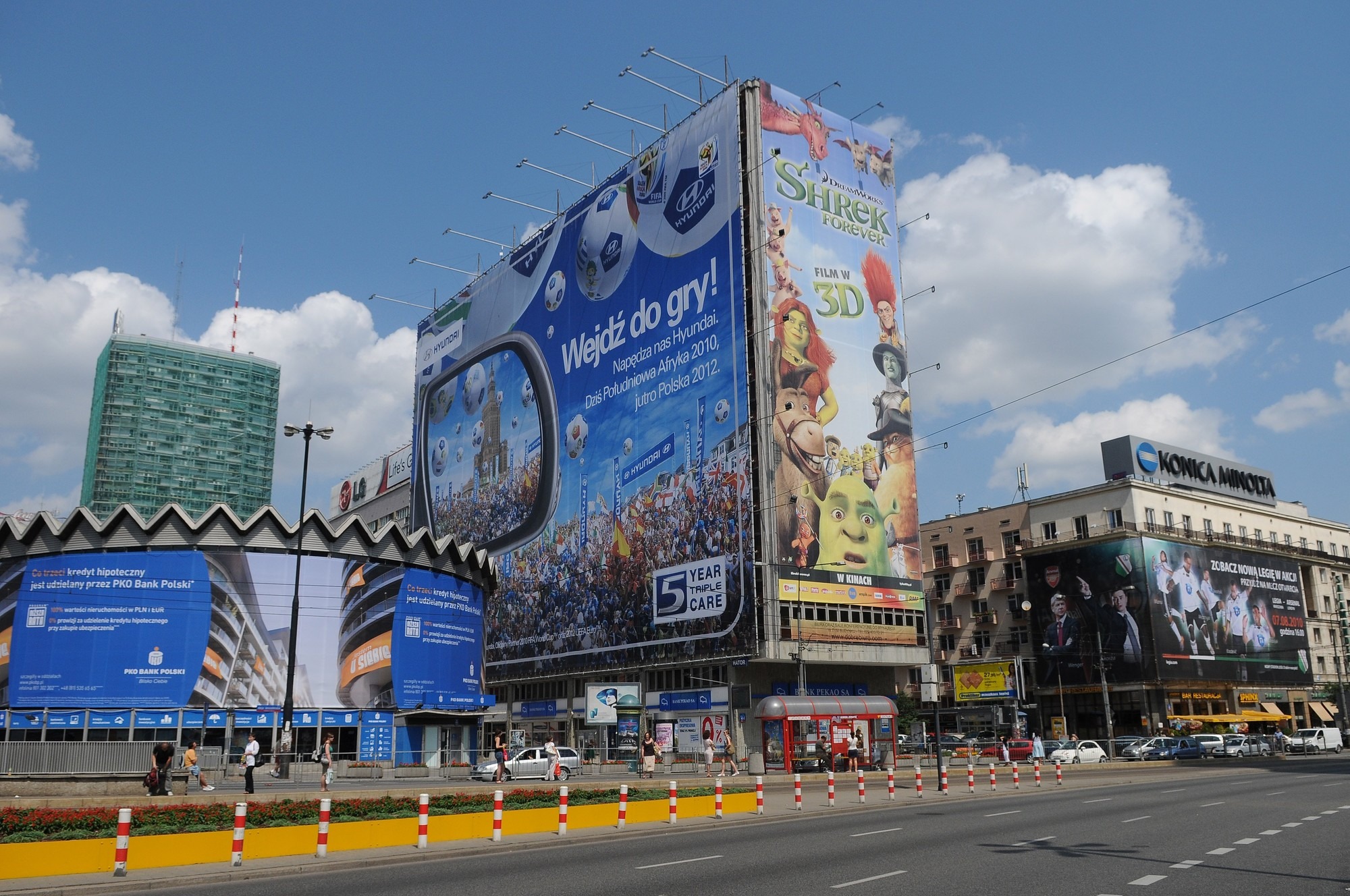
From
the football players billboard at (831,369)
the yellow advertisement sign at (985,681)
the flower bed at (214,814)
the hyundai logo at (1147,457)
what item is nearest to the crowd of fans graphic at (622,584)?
the football players billboard at (831,369)

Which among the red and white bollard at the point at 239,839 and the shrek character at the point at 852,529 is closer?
the red and white bollard at the point at 239,839

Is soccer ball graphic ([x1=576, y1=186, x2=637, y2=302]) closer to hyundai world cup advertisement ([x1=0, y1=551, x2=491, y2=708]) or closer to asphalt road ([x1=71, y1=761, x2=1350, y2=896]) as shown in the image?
hyundai world cup advertisement ([x1=0, y1=551, x2=491, y2=708])

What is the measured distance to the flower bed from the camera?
19.4m

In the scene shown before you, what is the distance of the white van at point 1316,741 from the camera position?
75.4 m

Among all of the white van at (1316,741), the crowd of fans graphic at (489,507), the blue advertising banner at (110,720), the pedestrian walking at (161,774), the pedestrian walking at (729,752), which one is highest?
the crowd of fans graphic at (489,507)

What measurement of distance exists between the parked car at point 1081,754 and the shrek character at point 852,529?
50.4ft

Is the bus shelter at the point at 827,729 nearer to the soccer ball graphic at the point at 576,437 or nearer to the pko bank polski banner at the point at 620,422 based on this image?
the pko bank polski banner at the point at 620,422

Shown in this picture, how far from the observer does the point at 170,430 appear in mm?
187875

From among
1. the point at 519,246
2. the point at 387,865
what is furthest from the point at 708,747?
the point at 519,246

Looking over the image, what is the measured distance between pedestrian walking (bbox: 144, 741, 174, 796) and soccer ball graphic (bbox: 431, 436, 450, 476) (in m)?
78.7

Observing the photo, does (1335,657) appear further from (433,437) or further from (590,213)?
(433,437)

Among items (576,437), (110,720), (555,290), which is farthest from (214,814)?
(555,290)

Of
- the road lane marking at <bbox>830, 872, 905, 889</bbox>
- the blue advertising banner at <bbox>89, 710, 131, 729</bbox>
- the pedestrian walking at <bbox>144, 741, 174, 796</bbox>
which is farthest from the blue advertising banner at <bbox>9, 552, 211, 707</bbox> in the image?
the road lane marking at <bbox>830, 872, 905, 889</bbox>

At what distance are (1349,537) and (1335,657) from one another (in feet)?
49.9
